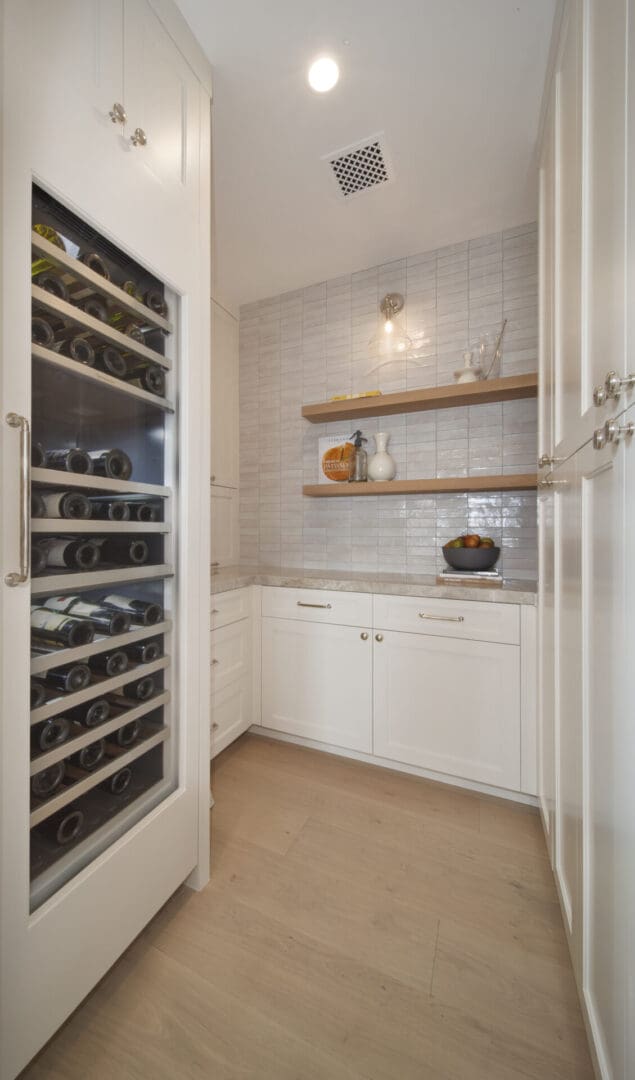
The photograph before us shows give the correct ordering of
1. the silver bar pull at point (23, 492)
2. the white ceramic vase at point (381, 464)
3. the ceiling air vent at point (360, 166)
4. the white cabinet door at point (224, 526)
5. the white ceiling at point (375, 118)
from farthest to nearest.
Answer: the white cabinet door at point (224, 526) → the white ceramic vase at point (381, 464) → the ceiling air vent at point (360, 166) → the white ceiling at point (375, 118) → the silver bar pull at point (23, 492)

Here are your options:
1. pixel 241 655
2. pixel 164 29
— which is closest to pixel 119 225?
pixel 164 29

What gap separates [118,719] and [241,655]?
3.65 feet

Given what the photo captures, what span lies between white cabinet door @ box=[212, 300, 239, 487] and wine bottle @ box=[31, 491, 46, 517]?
1.69 metres

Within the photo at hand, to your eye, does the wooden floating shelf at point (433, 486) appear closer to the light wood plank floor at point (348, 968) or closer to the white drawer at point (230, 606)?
the white drawer at point (230, 606)

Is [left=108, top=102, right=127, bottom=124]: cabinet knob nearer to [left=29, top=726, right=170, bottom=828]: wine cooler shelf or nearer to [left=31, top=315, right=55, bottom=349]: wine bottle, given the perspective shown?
[left=31, top=315, right=55, bottom=349]: wine bottle

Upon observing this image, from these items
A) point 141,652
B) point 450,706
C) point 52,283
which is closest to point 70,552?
point 141,652

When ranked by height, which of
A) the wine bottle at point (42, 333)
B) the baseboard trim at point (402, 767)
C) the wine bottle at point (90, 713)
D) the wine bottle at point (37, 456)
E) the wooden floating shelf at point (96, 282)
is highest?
the wooden floating shelf at point (96, 282)

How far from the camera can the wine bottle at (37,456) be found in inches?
31.8

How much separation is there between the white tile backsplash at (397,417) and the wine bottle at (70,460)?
5.57ft

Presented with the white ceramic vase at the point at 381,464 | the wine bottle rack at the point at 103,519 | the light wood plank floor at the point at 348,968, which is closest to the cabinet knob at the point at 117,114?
the wine bottle rack at the point at 103,519

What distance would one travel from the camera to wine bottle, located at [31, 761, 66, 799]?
0.85 metres

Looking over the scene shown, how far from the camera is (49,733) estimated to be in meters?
0.85

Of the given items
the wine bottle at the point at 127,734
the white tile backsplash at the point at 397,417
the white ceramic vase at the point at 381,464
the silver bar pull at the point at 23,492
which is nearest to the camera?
the silver bar pull at the point at 23,492

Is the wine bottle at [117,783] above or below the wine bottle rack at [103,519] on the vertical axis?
below
